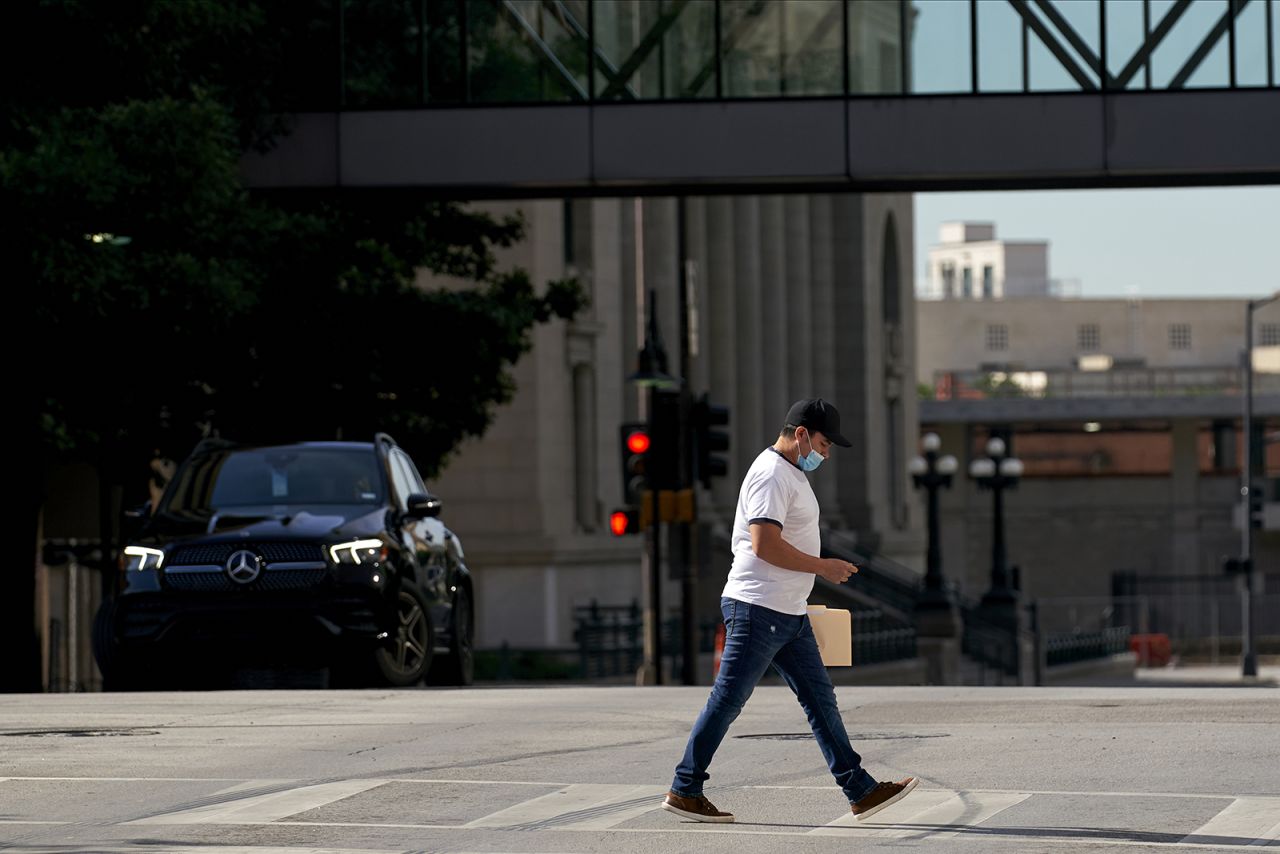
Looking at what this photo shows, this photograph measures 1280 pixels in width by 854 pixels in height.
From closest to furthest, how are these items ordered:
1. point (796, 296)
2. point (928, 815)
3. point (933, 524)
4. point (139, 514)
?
1. point (928, 815)
2. point (139, 514)
3. point (933, 524)
4. point (796, 296)

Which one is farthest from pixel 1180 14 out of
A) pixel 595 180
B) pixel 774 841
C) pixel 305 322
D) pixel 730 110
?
pixel 774 841

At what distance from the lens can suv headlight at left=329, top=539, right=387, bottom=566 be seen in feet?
58.7

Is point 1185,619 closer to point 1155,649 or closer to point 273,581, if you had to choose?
point 1155,649

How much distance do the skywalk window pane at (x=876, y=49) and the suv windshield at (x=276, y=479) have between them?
413 inches

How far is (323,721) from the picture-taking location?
14.9 meters

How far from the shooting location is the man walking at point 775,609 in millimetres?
9766

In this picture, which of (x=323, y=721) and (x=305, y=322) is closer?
(x=323, y=721)

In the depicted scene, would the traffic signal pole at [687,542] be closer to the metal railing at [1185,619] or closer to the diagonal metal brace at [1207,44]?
the diagonal metal brace at [1207,44]

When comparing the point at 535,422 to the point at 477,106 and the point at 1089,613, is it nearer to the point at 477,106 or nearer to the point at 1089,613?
the point at 477,106

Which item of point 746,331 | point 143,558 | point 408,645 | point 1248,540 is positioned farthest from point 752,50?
point 1248,540

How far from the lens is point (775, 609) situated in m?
9.83

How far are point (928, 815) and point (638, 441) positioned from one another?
18.3 meters

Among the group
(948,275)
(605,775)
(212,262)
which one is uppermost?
(948,275)

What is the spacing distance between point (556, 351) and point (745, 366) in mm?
17088
